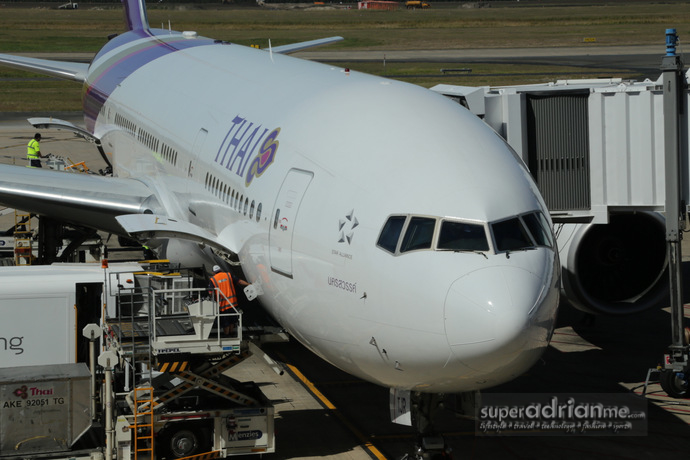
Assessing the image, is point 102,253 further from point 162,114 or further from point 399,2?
point 399,2

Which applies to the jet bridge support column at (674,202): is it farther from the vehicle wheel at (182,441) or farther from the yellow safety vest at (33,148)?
the yellow safety vest at (33,148)

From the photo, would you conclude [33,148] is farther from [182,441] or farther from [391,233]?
[391,233]

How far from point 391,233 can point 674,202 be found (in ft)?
24.3

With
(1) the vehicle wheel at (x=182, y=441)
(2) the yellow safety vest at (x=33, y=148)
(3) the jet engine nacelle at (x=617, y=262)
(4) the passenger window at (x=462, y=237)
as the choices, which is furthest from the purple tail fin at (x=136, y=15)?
(4) the passenger window at (x=462, y=237)

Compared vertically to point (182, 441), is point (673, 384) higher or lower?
higher

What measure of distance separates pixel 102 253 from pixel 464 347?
1587 centimetres

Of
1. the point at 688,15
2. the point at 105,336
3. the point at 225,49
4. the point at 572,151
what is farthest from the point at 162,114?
the point at 688,15

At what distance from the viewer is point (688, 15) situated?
10462 cm

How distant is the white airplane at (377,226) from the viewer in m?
9.54

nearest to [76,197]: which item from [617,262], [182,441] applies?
[182,441]

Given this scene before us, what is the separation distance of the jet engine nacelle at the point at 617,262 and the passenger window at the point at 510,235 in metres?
7.07

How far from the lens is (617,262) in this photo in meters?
17.7

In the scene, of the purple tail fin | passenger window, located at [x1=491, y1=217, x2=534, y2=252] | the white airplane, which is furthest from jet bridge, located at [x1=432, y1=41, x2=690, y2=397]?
the purple tail fin

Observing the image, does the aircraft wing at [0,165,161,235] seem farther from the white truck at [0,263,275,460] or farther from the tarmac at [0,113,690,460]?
the white truck at [0,263,275,460]
